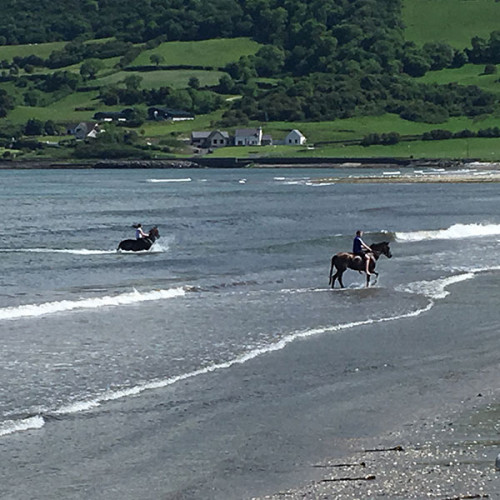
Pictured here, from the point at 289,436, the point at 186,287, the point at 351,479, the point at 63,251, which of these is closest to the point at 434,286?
the point at 186,287

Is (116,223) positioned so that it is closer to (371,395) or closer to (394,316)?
(394,316)

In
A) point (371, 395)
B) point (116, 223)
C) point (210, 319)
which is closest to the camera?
point (371, 395)

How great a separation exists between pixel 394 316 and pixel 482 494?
1581 centimetres

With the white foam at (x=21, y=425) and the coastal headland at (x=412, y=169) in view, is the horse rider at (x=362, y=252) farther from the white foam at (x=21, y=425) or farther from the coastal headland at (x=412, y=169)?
the coastal headland at (x=412, y=169)

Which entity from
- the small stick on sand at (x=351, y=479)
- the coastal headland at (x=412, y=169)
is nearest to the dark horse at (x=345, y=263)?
the small stick on sand at (x=351, y=479)

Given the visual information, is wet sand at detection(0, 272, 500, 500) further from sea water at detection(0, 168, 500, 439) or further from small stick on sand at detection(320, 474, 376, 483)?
sea water at detection(0, 168, 500, 439)

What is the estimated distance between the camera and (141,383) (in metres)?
21.0

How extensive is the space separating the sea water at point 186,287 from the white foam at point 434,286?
7 centimetres

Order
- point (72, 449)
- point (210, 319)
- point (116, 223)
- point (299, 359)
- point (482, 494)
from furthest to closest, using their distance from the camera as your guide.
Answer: point (116, 223)
point (210, 319)
point (299, 359)
point (72, 449)
point (482, 494)

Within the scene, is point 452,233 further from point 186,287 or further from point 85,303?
point 85,303

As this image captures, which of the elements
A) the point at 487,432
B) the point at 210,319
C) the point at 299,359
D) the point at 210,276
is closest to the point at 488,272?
the point at 210,276

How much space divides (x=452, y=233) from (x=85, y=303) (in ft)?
106

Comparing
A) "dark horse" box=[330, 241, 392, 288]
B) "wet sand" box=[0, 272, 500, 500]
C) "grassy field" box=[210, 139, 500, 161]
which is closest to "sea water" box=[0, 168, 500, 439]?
"dark horse" box=[330, 241, 392, 288]

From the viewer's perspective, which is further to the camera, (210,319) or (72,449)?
(210,319)
